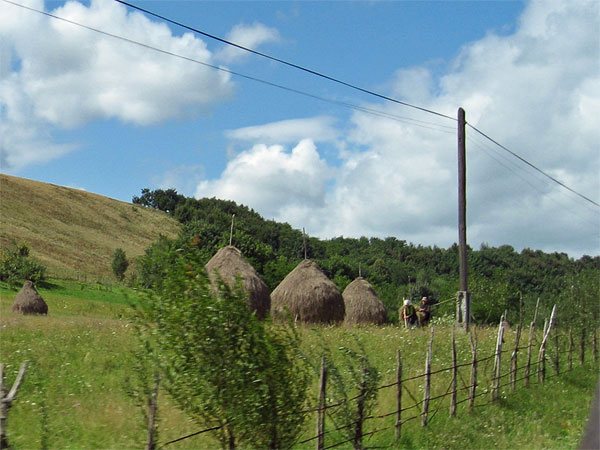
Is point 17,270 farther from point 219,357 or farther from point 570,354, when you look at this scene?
point 219,357

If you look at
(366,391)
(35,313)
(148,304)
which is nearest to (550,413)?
(366,391)

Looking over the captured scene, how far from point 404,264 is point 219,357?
87.4 meters

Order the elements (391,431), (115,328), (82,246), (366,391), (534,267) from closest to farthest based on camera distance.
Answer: (366,391) → (391,431) → (115,328) → (82,246) → (534,267)

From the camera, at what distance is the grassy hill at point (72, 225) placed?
67.2 m

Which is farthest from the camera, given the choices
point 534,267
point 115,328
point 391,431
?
point 534,267

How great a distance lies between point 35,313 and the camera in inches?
1085

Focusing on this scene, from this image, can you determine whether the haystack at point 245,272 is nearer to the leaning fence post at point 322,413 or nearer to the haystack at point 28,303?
the haystack at point 28,303

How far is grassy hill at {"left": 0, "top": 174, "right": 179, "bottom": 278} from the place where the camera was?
6725 cm

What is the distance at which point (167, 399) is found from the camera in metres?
7.96

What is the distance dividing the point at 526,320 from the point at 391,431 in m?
36.2

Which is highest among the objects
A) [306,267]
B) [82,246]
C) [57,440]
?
[82,246]

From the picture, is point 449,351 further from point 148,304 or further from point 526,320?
point 526,320

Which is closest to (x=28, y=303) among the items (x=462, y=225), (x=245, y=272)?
(x=245, y=272)

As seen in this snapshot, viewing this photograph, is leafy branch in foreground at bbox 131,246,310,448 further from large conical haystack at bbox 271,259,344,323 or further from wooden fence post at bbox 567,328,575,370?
large conical haystack at bbox 271,259,344,323
